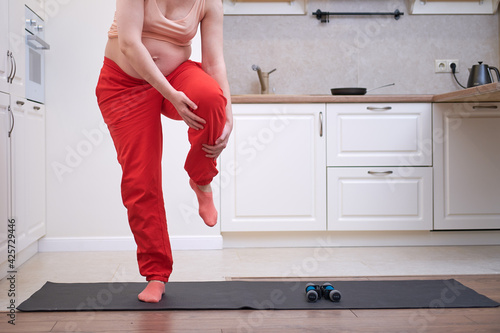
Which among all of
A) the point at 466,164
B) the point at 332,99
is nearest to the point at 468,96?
the point at 466,164

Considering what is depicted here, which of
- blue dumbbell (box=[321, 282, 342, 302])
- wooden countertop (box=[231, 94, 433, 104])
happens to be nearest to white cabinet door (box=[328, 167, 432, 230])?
wooden countertop (box=[231, 94, 433, 104])

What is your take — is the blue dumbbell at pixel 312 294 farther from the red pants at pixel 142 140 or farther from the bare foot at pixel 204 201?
the red pants at pixel 142 140

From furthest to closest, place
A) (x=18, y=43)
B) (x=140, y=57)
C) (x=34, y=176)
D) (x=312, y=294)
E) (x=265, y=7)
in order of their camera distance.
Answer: (x=265, y=7) → (x=34, y=176) → (x=18, y=43) → (x=312, y=294) → (x=140, y=57)

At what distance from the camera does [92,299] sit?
2232 mm

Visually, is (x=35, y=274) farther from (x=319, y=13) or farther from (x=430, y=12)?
(x=430, y=12)

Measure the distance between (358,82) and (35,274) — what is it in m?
2.59

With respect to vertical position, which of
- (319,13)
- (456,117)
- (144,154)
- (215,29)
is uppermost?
(319,13)

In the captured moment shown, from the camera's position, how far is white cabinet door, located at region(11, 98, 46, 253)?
2922mm

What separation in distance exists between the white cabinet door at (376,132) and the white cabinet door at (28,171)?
1.74 m

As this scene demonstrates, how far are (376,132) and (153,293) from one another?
1.95 metres

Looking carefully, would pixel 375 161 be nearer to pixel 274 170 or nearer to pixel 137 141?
pixel 274 170

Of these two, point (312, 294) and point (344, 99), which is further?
point (344, 99)

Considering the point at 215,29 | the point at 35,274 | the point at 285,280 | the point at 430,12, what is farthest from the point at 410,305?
the point at 430,12

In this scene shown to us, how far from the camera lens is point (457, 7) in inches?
167
